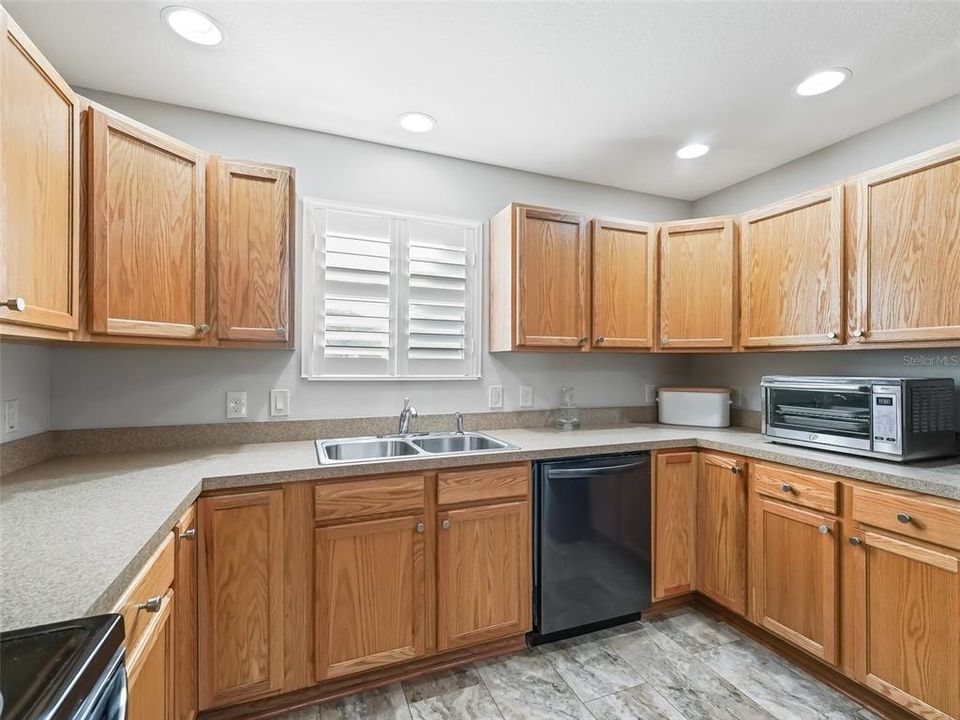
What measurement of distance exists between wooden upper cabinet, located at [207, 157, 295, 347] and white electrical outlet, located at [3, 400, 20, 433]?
685mm

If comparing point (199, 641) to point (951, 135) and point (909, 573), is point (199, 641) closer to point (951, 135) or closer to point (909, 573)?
point (909, 573)

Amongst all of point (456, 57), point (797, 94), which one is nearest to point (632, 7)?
point (456, 57)

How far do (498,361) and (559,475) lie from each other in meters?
0.85

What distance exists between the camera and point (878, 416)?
1.80 m

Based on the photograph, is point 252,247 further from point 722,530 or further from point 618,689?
point 722,530

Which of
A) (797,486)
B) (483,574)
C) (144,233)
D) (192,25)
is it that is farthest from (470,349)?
(192,25)

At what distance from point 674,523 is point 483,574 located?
1075 millimetres

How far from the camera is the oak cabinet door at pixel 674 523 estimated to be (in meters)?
2.35

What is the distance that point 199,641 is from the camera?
1.57m

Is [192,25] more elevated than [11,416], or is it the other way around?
[192,25]

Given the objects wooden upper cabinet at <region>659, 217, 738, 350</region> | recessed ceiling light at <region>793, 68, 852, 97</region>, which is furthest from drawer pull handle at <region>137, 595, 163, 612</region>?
recessed ceiling light at <region>793, 68, 852, 97</region>

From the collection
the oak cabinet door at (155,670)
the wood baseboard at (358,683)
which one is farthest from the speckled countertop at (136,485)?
the wood baseboard at (358,683)

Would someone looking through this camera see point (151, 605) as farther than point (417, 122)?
No

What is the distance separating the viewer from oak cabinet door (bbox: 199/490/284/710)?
5.19 ft
